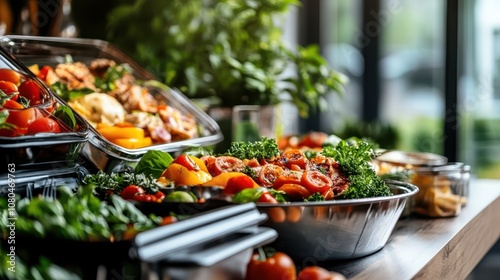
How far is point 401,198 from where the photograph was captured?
53.0 inches

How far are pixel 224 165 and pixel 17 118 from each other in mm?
416

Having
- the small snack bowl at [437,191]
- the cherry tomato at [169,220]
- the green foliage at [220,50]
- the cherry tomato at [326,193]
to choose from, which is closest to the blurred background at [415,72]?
the green foliage at [220,50]

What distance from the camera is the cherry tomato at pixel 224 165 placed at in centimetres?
145

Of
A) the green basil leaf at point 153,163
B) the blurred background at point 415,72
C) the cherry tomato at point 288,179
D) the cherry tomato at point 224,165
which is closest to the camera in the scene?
the cherry tomato at point 288,179

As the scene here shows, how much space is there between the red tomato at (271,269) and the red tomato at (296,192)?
25 cm

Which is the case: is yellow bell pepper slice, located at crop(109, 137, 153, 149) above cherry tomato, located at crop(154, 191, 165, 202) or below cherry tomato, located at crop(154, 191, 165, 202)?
above

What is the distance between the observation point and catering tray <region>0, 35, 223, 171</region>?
61.7 inches

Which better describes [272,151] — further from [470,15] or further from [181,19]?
[470,15]

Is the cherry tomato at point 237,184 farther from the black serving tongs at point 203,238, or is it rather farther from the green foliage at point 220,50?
the green foliage at point 220,50

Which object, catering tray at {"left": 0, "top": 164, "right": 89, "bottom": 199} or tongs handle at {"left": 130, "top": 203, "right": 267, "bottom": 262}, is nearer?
tongs handle at {"left": 130, "top": 203, "right": 267, "bottom": 262}

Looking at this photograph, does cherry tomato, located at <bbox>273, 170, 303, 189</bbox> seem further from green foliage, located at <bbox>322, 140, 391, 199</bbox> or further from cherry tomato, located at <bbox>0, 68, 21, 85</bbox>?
cherry tomato, located at <bbox>0, 68, 21, 85</bbox>

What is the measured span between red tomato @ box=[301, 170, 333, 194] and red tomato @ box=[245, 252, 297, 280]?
273 millimetres

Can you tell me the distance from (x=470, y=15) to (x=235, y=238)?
8.79 feet

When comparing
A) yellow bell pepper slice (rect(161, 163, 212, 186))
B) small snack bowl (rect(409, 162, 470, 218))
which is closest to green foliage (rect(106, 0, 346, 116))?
small snack bowl (rect(409, 162, 470, 218))
